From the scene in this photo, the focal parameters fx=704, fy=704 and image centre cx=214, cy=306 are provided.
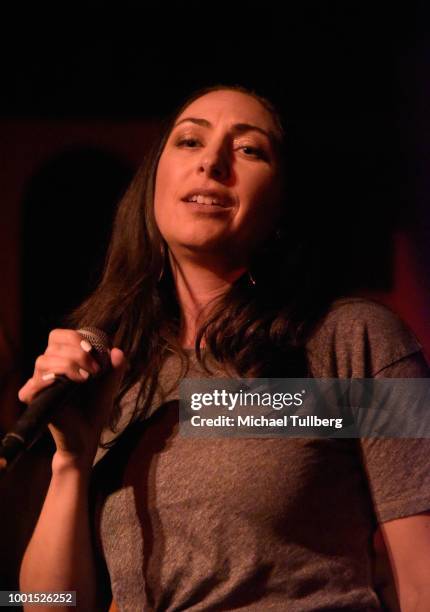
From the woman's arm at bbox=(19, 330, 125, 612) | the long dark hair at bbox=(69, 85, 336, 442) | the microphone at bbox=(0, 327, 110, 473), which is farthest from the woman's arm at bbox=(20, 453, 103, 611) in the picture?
the microphone at bbox=(0, 327, 110, 473)

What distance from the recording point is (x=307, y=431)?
969 millimetres

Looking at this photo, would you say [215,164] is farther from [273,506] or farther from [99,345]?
[273,506]

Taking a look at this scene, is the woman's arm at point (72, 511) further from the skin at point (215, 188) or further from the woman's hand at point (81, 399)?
the skin at point (215, 188)

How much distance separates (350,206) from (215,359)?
3.35 feet

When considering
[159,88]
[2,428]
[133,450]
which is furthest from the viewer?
[159,88]

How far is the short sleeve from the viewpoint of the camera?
36.4 inches

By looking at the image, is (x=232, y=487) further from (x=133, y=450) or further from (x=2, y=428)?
(x=2, y=428)

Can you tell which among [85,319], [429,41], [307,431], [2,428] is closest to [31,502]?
[2,428]

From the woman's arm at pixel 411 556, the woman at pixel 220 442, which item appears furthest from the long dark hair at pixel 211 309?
the woman's arm at pixel 411 556

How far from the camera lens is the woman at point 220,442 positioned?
3.01 ft

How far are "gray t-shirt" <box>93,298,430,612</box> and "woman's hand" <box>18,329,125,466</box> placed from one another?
0.08 m

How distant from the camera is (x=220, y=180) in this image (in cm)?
110

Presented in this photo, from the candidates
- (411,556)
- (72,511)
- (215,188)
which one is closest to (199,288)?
(215,188)

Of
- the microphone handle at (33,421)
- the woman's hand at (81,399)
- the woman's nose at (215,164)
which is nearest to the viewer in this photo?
the microphone handle at (33,421)
